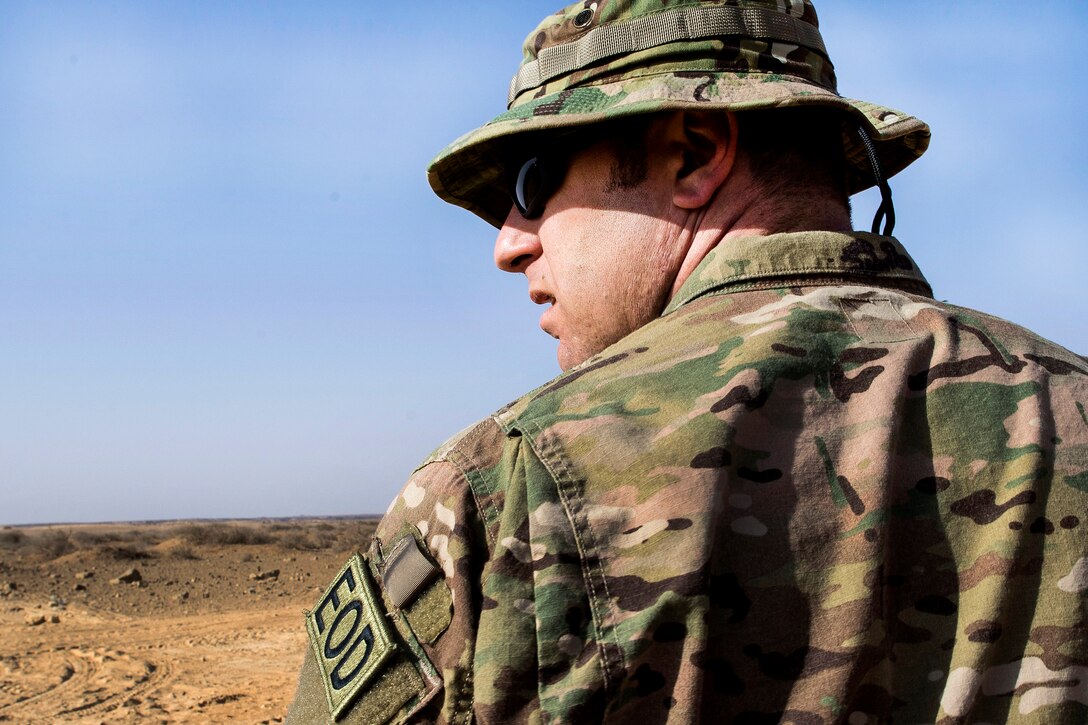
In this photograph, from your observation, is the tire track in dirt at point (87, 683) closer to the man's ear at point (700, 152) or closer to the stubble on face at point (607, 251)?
the stubble on face at point (607, 251)

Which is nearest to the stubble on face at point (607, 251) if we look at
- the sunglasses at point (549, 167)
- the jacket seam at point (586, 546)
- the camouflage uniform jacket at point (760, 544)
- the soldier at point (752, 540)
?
the sunglasses at point (549, 167)

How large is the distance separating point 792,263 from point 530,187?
64 cm

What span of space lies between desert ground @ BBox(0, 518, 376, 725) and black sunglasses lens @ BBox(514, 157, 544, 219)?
582 cm

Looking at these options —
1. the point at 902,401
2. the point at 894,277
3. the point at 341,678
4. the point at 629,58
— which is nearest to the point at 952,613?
the point at 902,401

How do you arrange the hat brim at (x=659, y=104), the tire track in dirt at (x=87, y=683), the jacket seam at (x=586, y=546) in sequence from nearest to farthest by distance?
the jacket seam at (x=586, y=546) → the hat brim at (x=659, y=104) → the tire track in dirt at (x=87, y=683)

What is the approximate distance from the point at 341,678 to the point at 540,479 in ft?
1.37

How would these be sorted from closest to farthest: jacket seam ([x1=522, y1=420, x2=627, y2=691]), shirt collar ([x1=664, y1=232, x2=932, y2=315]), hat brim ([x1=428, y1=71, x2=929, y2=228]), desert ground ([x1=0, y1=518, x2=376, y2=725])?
jacket seam ([x1=522, y1=420, x2=627, y2=691])
shirt collar ([x1=664, y1=232, x2=932, y2=315])
hat brim ([x1=428, y1=71, x2=929, y2=228])
desert ground ([x1=0, y1=518, x2=376, y2=725])

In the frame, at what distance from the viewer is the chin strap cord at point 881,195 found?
1.91 m

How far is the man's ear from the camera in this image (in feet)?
5.85

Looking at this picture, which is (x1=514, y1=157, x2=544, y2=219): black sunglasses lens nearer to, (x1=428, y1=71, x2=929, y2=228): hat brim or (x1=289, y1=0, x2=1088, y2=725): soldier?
(x1=428, y1=71, x2=929, y2=228): hat brim

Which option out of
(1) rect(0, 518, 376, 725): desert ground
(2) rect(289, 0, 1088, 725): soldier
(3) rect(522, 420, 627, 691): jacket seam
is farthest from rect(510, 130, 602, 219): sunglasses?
(1) rect(0, 518, 376, 725): desert ground

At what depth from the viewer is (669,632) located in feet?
3.81

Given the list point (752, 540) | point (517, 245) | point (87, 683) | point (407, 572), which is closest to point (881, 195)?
point (517, 245)

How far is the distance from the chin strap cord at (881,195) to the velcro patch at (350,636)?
4.07 ft
